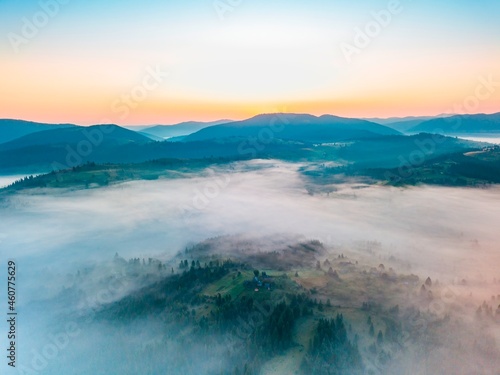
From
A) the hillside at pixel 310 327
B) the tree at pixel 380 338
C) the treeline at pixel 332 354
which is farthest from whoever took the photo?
the tree at pixel 380 338

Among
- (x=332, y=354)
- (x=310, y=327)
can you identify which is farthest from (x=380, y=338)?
(x=310, y=327)

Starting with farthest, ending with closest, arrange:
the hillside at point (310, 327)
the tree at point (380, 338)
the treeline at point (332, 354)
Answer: the tree at point (380, 338) → the hillside at point (310, 327) → the treeline at point (332, 354)

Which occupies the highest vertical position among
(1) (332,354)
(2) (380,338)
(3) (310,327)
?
(3) (310,327)

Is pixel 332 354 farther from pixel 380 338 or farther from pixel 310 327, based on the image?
pixel 380 338

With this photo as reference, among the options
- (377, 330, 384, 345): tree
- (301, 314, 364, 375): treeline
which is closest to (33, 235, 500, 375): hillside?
(301, 314, 364, 375): treeline

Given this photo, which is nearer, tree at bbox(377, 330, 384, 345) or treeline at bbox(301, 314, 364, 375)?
treeline at bbox(301, 314, 364, 375)

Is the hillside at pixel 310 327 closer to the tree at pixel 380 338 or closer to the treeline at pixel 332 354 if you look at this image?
the treeline at pixel 332 354

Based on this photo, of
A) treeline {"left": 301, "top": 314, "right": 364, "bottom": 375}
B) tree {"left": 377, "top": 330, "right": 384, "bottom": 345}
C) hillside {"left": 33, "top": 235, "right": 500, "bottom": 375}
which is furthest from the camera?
tree {"left": 377, "top": 330, "right": 384, "bottom": 345}

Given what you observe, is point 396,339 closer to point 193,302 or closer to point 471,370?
point 471,370

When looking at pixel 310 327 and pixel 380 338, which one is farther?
pixel 310 327

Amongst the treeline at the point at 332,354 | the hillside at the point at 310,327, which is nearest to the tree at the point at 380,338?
the hillside at the point at 310,327

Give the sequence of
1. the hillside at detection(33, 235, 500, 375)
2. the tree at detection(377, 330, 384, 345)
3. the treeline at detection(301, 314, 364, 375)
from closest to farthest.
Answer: the treeline at detection(301, 314, 364, 375) < the hillside at detection(33, 235, 500, 375) < the tree at detection(377, 330, 384, 345)

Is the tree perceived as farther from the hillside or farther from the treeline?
the treeline
